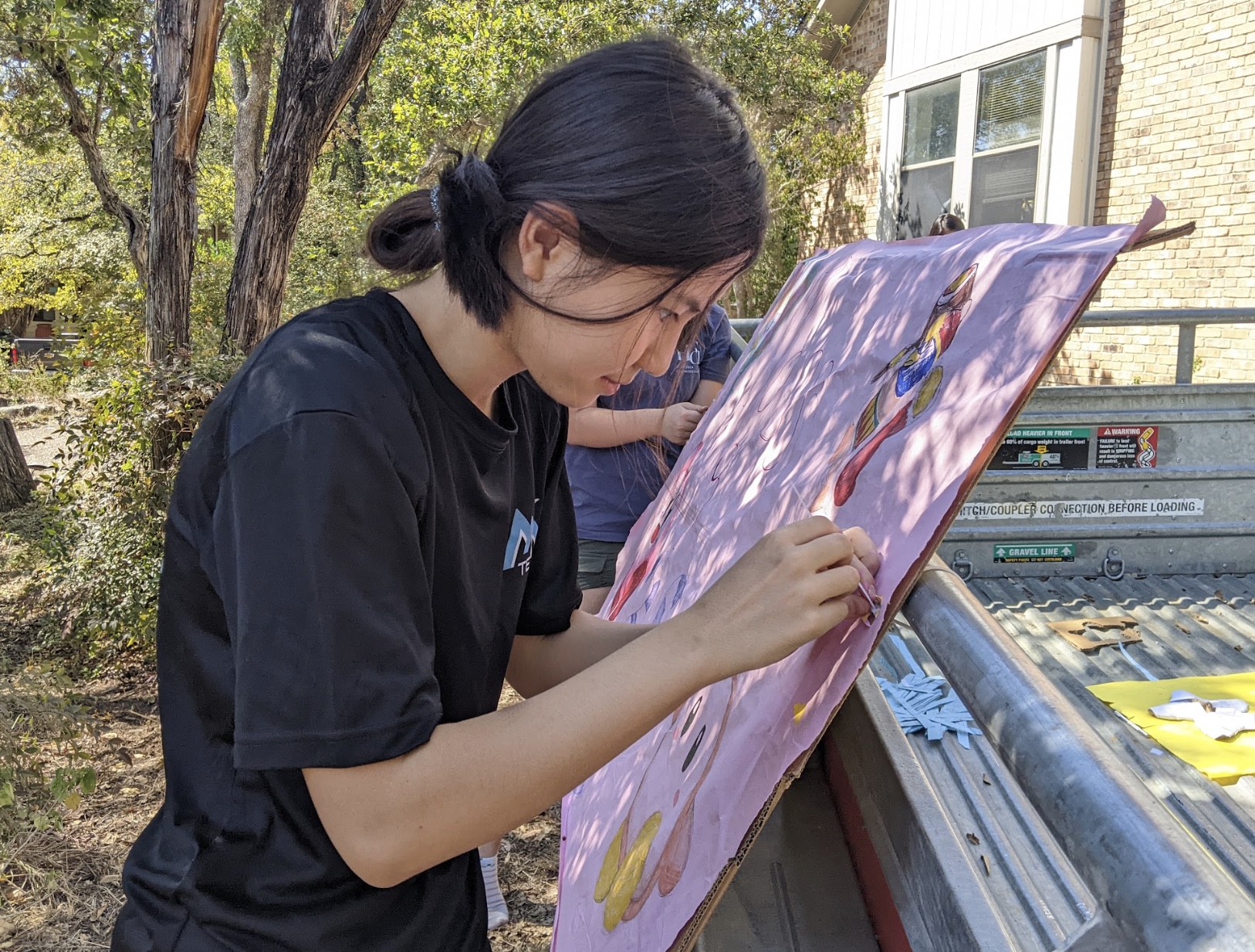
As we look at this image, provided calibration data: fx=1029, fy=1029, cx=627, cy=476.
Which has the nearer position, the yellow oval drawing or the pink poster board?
the pink poster board

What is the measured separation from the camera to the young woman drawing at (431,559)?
0.97 m

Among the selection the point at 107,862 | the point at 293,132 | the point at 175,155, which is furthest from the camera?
the point at 175,155

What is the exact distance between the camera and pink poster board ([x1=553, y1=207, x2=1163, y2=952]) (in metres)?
0.97

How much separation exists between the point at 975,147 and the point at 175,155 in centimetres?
786

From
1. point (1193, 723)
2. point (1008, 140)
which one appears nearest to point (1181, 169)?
point (1008, 140)

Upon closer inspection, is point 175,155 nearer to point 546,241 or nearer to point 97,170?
point 97,170

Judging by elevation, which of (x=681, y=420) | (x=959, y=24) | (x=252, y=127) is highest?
(x=959, y=24)

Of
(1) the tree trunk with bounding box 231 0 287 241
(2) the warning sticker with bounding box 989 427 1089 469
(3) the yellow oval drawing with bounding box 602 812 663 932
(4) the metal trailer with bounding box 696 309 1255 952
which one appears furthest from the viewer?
(1) the tree trunk with bounding box 231 0 287 241

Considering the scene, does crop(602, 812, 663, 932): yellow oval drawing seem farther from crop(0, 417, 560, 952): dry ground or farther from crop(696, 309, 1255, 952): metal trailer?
crop(0, 417, 560, 952): dry ground

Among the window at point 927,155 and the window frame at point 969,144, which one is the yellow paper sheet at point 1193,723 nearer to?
the window frame at point 969,144

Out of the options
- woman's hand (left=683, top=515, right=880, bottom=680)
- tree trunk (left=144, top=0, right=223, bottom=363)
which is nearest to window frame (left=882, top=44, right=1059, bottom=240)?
tree trunk (left=144, top=0, right=223, bottom=363)

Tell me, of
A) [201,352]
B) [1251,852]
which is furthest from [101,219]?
[1251,852]

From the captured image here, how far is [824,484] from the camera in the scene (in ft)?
4.48

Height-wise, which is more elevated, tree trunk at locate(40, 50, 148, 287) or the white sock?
tree trunk at locate(40, 50, 148, 287)
